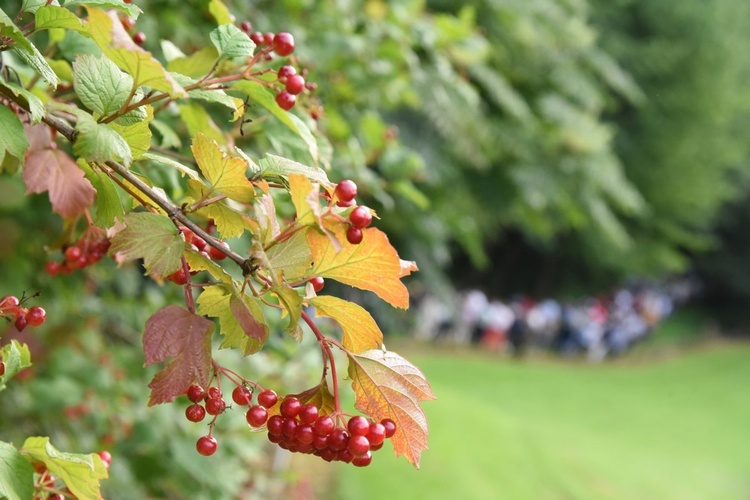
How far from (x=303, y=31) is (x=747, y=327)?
25.8 m

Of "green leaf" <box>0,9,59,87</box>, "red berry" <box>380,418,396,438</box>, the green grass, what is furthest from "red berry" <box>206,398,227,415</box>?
the green grass

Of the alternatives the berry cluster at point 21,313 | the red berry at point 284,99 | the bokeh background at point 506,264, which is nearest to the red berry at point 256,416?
the berry cluster at point 21,313

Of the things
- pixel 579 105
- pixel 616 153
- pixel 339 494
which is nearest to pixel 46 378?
pixel 339 494

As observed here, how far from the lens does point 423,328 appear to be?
16734 millimetres

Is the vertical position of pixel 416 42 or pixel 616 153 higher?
pixel 416 42

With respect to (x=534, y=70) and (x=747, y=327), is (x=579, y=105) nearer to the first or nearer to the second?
(x=534, y=70)

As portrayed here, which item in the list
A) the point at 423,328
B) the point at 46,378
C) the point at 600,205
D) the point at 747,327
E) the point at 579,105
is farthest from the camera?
the point at 747,327

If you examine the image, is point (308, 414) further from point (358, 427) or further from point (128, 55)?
point (128, 55)

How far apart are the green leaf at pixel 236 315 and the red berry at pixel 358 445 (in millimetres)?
147

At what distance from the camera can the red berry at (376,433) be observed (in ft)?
3.16

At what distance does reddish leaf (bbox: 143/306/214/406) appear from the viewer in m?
1.01

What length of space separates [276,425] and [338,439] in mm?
81

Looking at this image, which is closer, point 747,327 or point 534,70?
point 534,70

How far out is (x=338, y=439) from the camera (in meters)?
0.96
